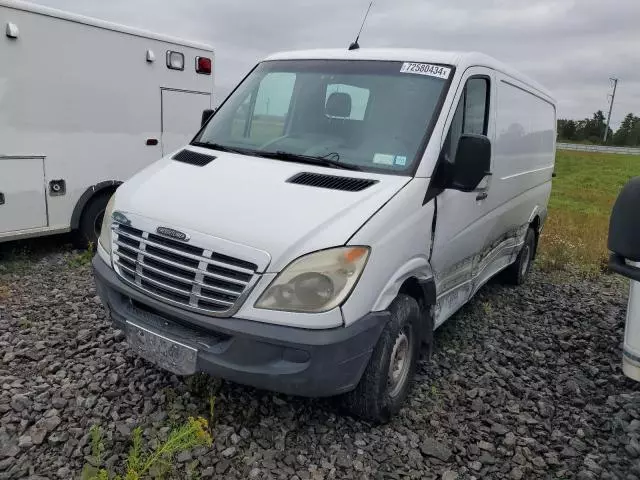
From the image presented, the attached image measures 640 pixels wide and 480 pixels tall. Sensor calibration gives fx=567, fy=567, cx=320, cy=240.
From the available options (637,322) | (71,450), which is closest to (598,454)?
(637,322)

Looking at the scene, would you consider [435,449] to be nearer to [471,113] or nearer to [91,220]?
[471,113]

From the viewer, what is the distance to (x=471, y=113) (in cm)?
435

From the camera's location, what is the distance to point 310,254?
118 inches

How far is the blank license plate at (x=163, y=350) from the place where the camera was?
3195mm

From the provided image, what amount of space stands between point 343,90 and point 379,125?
1.54 feet

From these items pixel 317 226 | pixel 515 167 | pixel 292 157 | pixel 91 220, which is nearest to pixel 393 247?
pixel 317 226

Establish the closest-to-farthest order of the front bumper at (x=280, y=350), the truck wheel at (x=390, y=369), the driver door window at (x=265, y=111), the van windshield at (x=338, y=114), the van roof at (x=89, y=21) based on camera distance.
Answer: the front bumper at (x=280, y=350), the truck wheel at (x=390, y=369), the van windshield at (x=338, y=114), the driver door window at (x=265, y=111), the van roof at (x=89, y=21)

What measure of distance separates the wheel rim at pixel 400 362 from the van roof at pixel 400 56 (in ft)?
6.49

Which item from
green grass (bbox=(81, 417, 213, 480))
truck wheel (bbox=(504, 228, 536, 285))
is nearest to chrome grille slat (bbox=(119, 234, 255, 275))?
green grass (bbox=(81, 417, 213, 480))

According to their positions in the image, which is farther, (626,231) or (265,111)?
(265,111)

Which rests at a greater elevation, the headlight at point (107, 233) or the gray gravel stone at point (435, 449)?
the headlight at point (107, 233)

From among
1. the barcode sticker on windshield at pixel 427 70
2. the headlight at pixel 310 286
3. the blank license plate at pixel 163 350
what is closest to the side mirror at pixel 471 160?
the barcode sticker on windshield at pixel 427 70

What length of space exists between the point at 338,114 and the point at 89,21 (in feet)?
13.5

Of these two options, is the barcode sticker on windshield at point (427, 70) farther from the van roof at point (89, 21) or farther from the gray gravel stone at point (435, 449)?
the van roof at point (89, 21)
